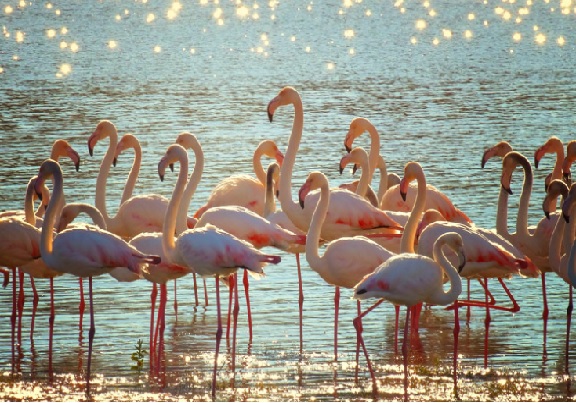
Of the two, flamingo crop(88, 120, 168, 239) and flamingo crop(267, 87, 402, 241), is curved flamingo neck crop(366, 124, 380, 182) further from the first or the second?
flamingo crop(88, 120, 168, 239)

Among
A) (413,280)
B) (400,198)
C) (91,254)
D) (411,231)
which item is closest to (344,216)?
(400,198)

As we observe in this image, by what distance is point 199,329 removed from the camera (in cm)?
959

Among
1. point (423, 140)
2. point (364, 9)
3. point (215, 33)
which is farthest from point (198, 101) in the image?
point (364, 9)

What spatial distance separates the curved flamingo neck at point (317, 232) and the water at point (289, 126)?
2.19 ft

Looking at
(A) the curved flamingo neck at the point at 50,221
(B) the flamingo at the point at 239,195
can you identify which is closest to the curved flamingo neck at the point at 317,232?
(B) the flamingo at the point at 239,195

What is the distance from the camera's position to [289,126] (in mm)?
18859

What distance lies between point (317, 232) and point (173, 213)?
43.1 inches

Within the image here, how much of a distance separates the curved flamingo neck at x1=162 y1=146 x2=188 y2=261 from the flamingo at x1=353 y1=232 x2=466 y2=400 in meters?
1.56

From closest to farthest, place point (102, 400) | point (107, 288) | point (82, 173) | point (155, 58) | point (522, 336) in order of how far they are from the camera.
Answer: point (102, 400), point (522, 336), point (107, 288), point (82, 173), point (155, 58)

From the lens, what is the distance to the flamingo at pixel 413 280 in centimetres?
774

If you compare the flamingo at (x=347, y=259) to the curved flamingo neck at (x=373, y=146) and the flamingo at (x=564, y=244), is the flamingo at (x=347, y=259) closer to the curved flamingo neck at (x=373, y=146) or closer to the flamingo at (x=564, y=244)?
the flamingo at (x=564, y=244)

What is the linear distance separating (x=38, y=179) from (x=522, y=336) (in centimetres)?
386

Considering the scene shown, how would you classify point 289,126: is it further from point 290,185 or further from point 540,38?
point 540,38

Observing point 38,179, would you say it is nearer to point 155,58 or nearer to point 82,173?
point 82,173
